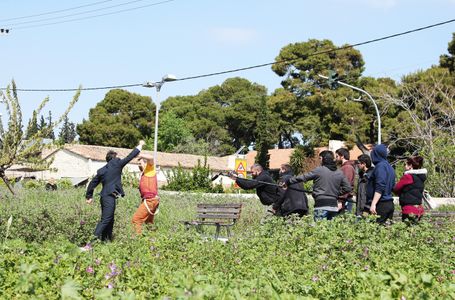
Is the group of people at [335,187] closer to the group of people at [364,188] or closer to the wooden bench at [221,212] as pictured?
the group of people at [364,188]

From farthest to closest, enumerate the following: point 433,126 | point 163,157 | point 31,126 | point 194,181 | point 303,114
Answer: point 163,157, point 303,114, point 194,181, point 433,126, point 31,126

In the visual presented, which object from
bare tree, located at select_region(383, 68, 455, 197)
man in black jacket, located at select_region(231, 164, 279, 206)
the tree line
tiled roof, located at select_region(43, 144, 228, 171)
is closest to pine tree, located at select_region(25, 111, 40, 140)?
the tree line

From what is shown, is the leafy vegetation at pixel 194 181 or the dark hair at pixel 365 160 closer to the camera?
the dark hair at pixel 365 160

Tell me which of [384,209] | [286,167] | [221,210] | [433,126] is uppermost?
[433,126]

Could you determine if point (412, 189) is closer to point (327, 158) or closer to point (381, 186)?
point (381, 186)

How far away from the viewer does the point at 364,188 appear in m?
11.4

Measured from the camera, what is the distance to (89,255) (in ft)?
20.9

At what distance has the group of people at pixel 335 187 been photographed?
35.7ft

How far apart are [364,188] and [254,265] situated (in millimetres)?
4781

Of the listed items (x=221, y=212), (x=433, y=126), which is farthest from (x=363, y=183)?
(x=433, y=126)

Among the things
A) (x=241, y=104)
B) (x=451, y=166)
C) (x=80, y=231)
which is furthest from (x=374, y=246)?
(x=241, y=104)

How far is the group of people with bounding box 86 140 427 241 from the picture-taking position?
10891 mm

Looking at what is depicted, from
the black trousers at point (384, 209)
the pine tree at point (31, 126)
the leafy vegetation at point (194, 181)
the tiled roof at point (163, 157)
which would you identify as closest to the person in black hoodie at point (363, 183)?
the black trousers at point (384, 209)

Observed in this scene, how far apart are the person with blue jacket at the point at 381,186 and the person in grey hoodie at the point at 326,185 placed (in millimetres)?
468
